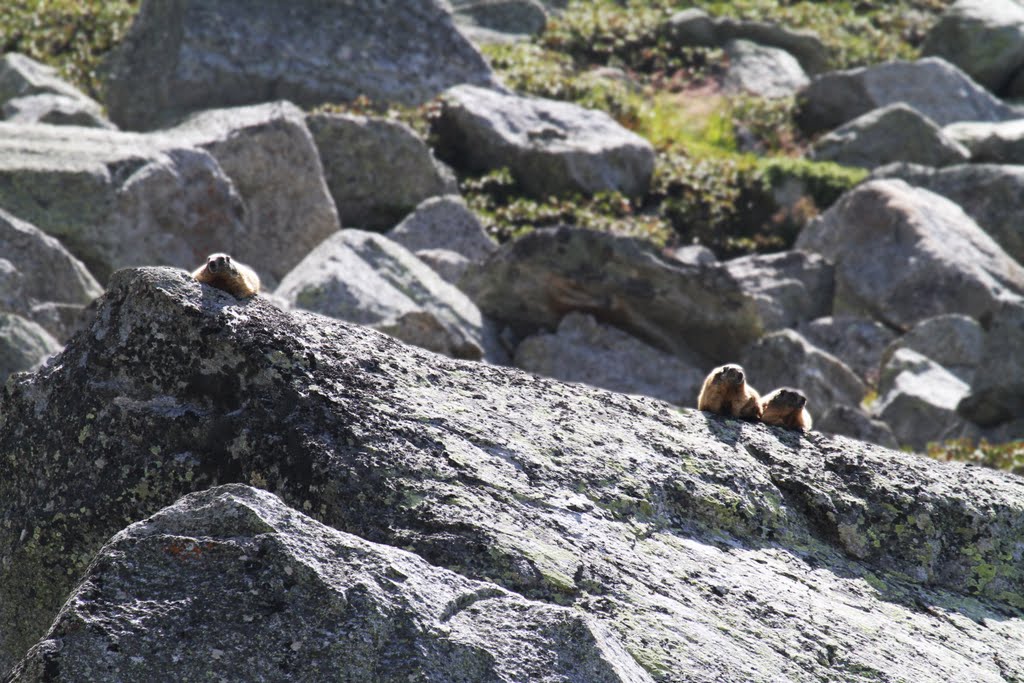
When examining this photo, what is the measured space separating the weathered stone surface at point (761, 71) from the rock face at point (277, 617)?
92.2ft

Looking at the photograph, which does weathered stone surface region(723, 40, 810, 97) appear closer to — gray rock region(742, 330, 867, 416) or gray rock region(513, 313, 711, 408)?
gray rock region(742, 330, 867, 416)

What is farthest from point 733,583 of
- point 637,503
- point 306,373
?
point 306,373

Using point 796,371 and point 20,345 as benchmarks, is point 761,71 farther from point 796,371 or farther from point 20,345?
point 20,345

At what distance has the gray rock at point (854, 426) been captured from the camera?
1455 centimetres

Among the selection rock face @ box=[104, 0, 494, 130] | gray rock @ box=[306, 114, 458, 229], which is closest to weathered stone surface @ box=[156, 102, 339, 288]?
gray rock @ box=[306, 114, 458, 229]

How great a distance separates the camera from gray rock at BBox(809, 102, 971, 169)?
26.1 meters

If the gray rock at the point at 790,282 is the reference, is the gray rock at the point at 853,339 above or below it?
below

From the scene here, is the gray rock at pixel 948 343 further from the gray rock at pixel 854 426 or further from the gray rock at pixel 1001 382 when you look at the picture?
the gray rock at pixel 854 426

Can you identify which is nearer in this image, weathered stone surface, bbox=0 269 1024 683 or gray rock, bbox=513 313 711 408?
weathered stone surface, bbox=0 269 1024 683

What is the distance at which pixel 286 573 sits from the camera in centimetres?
420

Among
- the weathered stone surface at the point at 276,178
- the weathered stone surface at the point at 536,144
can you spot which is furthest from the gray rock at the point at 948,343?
the weathered stone surface at the point at 276,178

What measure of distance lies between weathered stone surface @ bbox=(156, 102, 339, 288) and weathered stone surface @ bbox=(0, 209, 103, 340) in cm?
393

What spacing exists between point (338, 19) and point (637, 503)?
18832 mm

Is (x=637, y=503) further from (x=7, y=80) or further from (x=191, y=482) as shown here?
(x=7, y=80)
